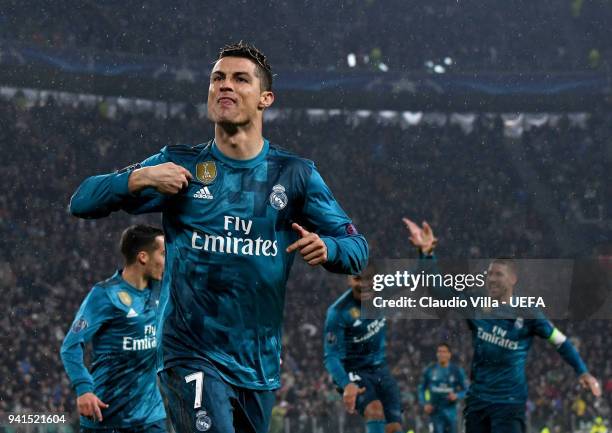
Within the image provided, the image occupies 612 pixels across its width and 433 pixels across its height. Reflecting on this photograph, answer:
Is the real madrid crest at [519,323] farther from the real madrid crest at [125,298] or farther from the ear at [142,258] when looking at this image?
the real madrid crest at [125,298]

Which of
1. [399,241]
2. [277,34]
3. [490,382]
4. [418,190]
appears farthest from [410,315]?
[490,382]

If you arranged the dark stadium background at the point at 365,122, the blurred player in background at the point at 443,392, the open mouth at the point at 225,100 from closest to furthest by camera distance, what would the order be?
1. the open mouth at the point at 225,100
2. the blurred player in background at the point at 443,392
3. the dark stadium background at the point at 365,122

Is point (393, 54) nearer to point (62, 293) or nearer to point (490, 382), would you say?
point (62, 293)

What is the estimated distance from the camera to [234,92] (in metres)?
3.92

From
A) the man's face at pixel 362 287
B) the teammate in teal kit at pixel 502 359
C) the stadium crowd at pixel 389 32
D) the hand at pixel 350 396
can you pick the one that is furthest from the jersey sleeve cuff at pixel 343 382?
the stadium crowd at pixel 389 32

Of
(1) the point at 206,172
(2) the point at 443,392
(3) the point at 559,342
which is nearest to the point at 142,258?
(1) the point at 206,172

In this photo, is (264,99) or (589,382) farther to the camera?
(589,382)

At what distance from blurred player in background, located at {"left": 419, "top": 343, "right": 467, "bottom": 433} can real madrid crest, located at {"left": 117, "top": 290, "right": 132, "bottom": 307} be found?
267 inches

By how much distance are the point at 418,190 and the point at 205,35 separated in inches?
316

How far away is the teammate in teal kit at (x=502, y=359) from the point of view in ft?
26.9

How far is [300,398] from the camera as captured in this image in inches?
772

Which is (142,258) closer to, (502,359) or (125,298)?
(125,298)

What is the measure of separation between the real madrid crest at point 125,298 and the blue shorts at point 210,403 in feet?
8.66

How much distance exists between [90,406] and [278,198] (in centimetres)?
268
